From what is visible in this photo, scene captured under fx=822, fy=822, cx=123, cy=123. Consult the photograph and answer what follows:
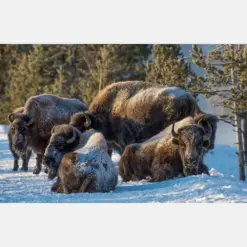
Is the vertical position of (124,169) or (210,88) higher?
(210,88)

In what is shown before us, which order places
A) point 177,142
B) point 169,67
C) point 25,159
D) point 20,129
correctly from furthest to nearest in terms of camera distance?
point 20,129, point 25,159, point 169,67, point 177,142

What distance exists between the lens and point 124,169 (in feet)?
33.5

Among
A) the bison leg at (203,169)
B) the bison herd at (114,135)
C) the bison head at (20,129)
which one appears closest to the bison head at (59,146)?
the bison herd at (114,135)

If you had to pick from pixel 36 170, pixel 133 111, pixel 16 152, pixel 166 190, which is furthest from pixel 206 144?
pixel 16 152

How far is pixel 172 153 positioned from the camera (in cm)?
971

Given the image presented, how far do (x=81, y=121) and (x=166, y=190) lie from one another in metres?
2.38

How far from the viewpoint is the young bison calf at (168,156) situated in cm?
943

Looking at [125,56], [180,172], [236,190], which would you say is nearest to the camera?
[236,190]

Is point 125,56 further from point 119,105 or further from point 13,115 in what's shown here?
point 13,115

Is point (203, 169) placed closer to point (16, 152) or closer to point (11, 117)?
point (16, 152)

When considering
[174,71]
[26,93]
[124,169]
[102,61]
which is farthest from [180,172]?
[26,93]

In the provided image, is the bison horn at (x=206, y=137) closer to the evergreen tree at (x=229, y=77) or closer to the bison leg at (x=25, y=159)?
the evergreen tree at (x=229, y=77)

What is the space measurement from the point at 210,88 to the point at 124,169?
1469 mm

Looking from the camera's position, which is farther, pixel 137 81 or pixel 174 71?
pixel 137 81
